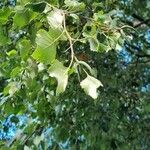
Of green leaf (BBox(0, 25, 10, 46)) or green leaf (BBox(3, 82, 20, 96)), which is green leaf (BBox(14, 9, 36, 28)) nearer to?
green leaf (BBox(0, 25, 10, 46))

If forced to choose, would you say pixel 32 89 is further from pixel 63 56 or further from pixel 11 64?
pixel 63 56

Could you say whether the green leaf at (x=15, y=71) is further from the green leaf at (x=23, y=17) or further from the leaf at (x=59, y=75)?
the leaf at (x=59, y=75)

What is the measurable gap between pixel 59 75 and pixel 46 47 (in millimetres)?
93

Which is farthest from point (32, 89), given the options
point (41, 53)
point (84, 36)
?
point (41, 53)

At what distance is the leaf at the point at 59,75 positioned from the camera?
1574mm

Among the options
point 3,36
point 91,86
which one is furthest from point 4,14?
point 91,86

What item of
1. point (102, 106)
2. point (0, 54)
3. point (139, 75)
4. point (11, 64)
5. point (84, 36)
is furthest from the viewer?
point (139, 75)

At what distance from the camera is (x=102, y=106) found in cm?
326

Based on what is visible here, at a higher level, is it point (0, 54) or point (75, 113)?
point (0, 54)

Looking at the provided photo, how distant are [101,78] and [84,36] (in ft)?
4.55

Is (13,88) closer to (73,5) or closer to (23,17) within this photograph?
(23,17)

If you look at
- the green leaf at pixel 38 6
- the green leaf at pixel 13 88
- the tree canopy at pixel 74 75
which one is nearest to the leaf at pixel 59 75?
the tree canopy at pixel 74 75

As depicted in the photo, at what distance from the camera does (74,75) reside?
269 centimetres

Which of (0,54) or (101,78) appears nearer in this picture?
(0,54)
